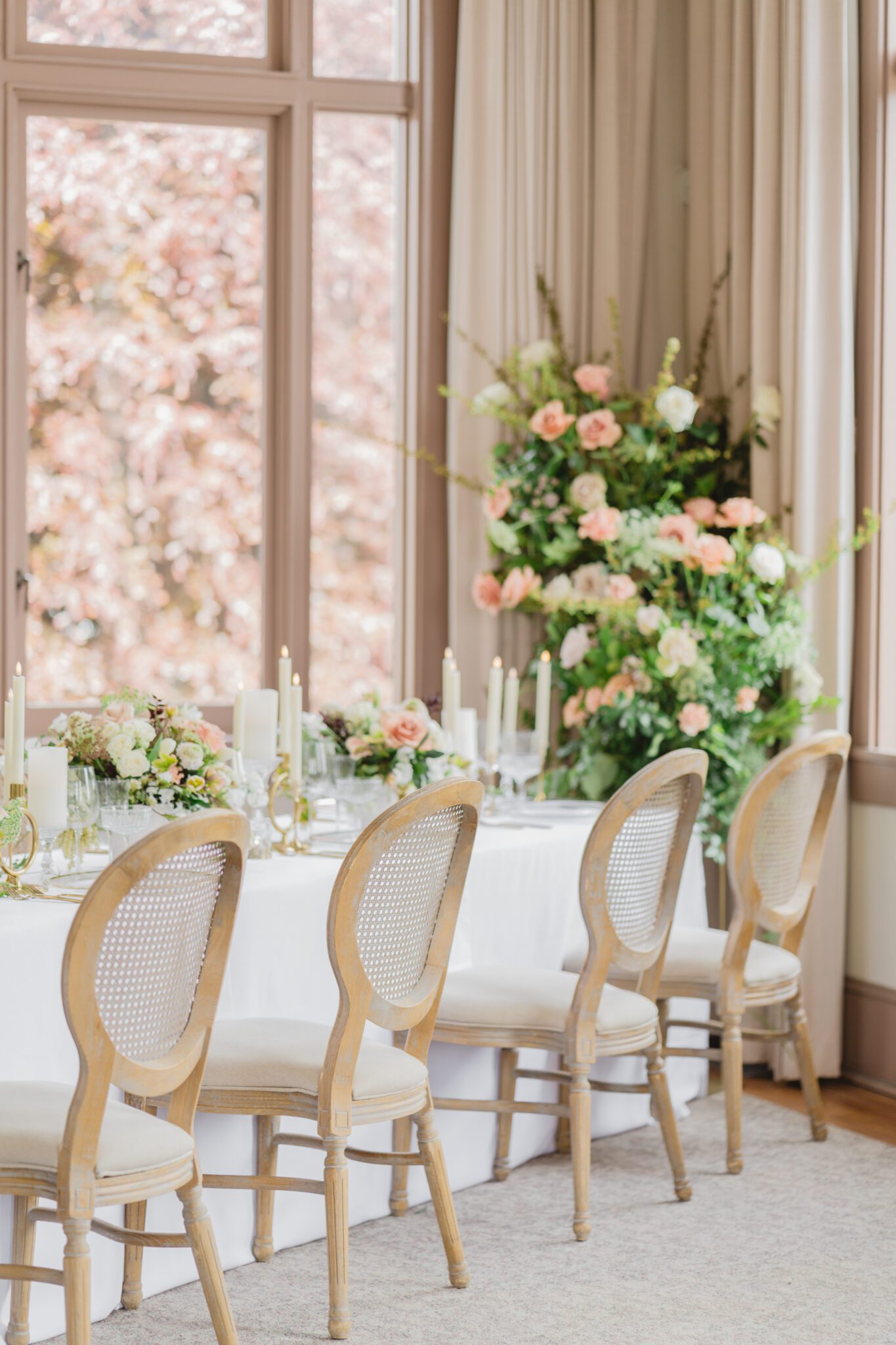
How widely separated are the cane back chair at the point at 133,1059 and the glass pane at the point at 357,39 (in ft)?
11.2

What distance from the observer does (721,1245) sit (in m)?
3.27

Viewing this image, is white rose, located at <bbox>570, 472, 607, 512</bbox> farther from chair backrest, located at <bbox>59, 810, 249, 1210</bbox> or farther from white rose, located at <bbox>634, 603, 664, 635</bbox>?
chair backrest, located at <bbox>59, 810, 249, 1210</bbox>

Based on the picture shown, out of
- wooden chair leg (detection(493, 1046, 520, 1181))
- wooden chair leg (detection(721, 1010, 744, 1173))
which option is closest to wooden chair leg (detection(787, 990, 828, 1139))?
wooden chair leg (detection(721, 1010, 744, 1173))

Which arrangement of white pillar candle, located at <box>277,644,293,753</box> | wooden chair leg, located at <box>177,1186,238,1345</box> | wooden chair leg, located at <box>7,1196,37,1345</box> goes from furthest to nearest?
1. white pillar candle, located at <box>277,644,293,753</box>
2. wooden chair leg, located at <box>7,1196,37,1345</box>
3. wooden chair leg, located at <box>177,1186,238,1345</box>

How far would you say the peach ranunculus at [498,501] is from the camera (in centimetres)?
476

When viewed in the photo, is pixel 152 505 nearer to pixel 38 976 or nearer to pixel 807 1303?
pixel 38 976

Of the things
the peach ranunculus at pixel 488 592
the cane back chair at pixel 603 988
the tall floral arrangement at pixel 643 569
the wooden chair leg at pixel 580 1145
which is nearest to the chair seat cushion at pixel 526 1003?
the cane back chair at pixel 603 988

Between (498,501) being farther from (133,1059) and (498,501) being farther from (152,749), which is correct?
(133,1059)

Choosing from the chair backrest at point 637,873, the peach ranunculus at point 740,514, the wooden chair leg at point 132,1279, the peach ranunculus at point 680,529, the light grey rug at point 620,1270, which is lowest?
the light grey rug at point 620,1270

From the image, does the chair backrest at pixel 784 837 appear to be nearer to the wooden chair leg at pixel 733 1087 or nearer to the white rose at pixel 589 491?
the wooden chair leg at pixel 733 1087

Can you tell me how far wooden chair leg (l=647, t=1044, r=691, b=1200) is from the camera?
353 centimetres

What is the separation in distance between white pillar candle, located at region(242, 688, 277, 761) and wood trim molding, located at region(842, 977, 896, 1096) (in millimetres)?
2026

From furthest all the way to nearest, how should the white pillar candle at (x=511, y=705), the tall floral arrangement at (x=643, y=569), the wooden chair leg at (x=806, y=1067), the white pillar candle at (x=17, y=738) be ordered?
the tall floral arrangement at (x=643, y=569) → the white pillar candle at (x=511, y=705) → the wooden chair leg at (x=806, y=1067) → the white pillar candle at (x=17, y=738)

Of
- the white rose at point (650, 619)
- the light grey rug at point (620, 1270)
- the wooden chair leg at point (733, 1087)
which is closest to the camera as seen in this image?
the light grey rug at point (620, 1270)
